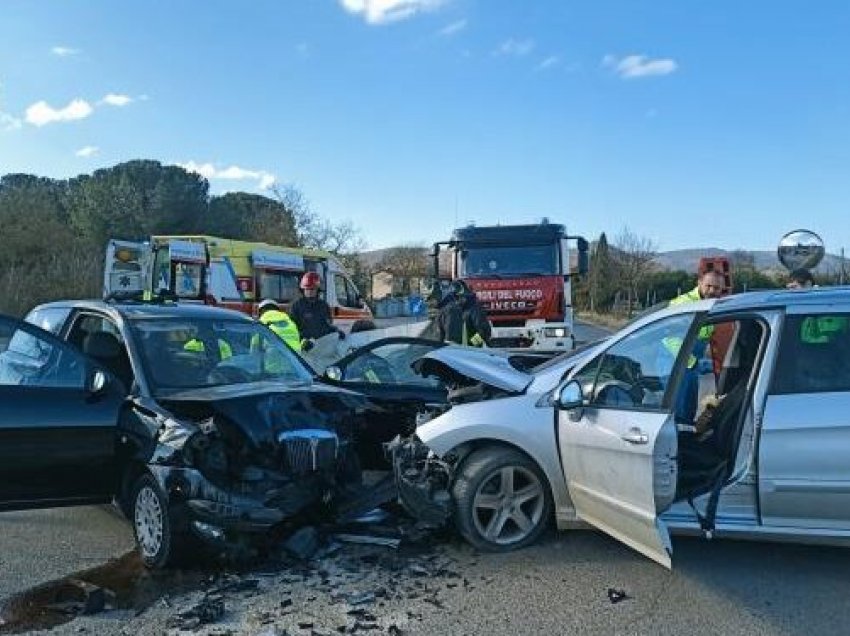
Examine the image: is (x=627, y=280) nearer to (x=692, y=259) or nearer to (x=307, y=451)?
(x=692, y=259)

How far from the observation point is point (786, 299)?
469 centimetres

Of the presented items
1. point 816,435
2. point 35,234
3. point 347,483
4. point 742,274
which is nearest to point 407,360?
point 347,483

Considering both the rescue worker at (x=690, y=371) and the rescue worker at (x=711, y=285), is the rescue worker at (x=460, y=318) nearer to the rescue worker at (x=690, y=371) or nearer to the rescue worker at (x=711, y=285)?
the rescue worker at (x=711, y=285)

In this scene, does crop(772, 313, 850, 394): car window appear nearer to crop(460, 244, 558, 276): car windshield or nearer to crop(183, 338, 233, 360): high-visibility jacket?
crop(183, 338, 233, 360): high-visibility jacket

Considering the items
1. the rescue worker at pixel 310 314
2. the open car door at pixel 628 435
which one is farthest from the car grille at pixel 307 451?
the rescue worker at pixel 310 314

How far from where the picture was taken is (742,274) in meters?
36.8

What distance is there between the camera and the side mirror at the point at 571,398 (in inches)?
189

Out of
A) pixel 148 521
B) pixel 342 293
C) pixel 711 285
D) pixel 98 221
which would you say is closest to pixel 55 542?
pixel 148 521

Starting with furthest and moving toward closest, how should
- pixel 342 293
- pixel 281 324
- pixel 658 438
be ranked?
pixel 342 293, pixel 281 324, pixel 658 438

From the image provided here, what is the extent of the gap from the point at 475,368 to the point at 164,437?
2.04 m

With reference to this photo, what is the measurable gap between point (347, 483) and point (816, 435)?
9.36 ft

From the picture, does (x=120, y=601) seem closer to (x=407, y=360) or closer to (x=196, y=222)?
(x=407, y=360)

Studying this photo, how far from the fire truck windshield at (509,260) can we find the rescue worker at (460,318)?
4.05 m

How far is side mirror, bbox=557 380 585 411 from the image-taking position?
15.8ft
